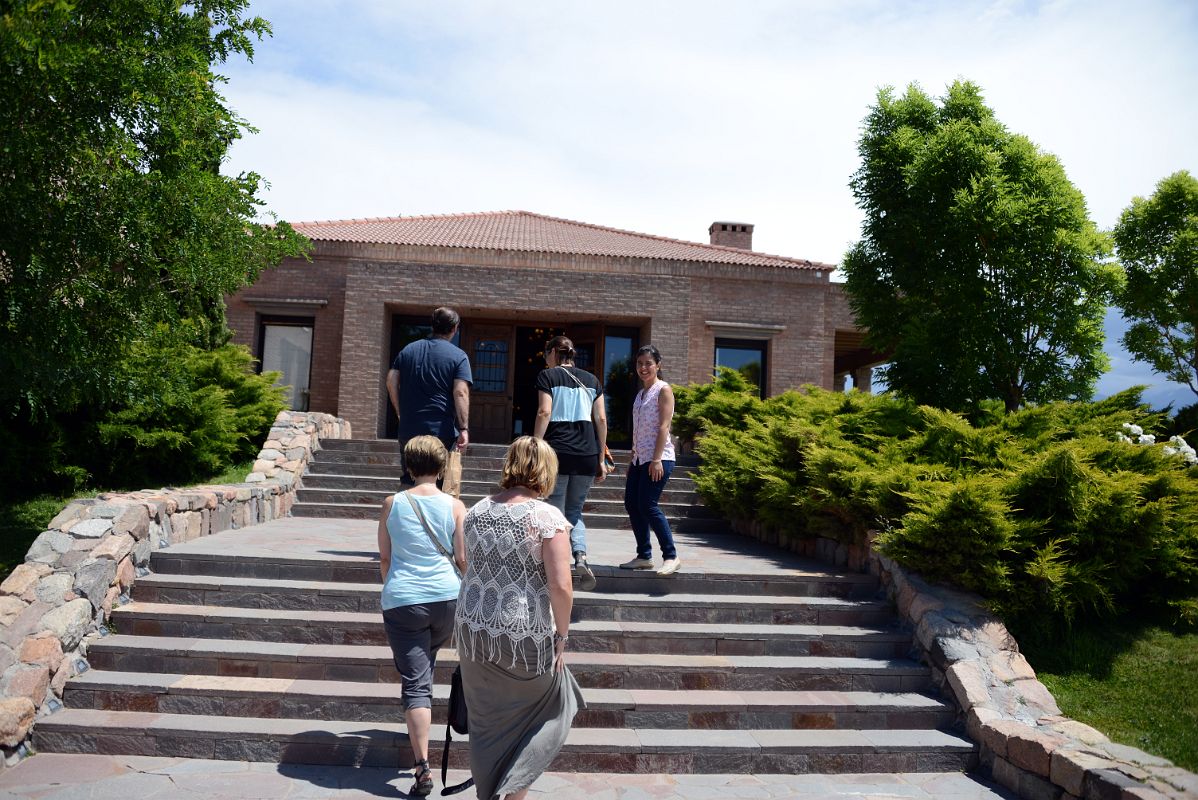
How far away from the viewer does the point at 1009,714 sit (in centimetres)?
490

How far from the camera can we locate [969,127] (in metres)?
9.53

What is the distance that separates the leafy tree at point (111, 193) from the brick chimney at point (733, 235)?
54.0ft

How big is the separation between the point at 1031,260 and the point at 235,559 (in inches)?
335

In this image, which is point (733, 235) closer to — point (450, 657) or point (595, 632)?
point (595, 632)

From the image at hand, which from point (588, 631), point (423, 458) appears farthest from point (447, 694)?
point (423, 458)

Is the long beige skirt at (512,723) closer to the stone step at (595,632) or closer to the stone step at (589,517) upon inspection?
the stone step at (595,632)

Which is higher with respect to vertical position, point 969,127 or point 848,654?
point 969,127

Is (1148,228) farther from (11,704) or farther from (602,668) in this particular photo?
(11,704)

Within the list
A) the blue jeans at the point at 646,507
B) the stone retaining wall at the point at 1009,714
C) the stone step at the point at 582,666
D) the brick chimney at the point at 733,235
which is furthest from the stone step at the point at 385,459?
the brick chimney at the point at 733,235

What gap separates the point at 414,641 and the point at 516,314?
1302cm

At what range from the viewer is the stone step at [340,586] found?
5688 millimetres

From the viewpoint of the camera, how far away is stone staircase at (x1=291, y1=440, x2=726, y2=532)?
1017cm

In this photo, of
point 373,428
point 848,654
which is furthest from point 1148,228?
point 848,654

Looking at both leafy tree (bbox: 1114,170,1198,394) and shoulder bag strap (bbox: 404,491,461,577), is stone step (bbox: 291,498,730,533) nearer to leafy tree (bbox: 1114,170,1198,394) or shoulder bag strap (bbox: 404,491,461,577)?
shoulder bag strap (bbox: 404,491,461,577)
